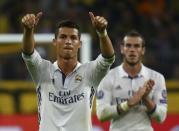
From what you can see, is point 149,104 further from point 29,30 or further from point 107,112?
point 29,30

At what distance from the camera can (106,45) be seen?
6.84 meters

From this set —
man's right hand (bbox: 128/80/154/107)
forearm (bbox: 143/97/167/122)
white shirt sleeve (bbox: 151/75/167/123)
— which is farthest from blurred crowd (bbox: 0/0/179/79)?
man's right hand (bbox: 128/80/154/107)

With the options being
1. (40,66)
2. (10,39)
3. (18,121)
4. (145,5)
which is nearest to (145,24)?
(145,5)

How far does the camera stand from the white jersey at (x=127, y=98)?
8344 mm

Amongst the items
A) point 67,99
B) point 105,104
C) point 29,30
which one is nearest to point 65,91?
point 67,99

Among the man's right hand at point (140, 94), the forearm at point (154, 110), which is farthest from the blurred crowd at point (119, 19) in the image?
the man's right hand at point (140, 94)

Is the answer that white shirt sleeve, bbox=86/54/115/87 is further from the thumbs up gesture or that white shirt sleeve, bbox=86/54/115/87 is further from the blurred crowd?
the blurred crowd

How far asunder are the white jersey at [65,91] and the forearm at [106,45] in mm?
57

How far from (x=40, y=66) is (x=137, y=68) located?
5.80 feet

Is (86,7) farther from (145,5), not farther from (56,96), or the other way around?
(56,96)

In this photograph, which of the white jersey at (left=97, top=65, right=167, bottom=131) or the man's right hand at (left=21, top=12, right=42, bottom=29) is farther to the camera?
the white jersey at (left=97, top=65, right=167, bottom=131)

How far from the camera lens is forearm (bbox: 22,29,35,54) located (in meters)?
6.80

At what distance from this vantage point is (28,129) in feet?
37.0

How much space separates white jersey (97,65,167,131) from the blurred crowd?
4.63 m
